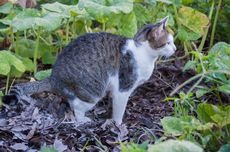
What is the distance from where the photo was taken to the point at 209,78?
9.32 ft

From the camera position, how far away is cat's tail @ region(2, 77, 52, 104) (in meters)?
3.45

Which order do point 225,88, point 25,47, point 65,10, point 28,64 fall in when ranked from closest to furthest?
point 225,88, point 65,10, point 28,64, point 25,47

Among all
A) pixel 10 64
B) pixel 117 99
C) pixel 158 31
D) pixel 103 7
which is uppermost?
pixel 103 7

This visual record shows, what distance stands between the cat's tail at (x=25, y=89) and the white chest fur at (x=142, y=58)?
1.76 ft

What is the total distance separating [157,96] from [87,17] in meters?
0.72

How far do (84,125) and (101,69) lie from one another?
401 millimetres

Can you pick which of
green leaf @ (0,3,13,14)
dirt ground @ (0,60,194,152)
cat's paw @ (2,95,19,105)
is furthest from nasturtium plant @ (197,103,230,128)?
green leaf @ (0,3,13,14)

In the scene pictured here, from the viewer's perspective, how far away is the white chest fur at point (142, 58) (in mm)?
3686

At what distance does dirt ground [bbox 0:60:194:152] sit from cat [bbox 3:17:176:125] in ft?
0.38

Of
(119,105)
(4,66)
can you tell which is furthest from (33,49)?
(119,105)

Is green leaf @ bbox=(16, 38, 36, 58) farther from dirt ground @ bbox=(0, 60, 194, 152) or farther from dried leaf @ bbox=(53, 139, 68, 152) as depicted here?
dried leaf @ bbox=(53, 139, 68, 152)

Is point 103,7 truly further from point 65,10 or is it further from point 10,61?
point 10,61

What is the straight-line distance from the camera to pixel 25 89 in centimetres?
359

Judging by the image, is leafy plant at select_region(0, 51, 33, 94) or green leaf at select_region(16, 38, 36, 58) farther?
green leaf at select_region(16, 38, 36, 58)
